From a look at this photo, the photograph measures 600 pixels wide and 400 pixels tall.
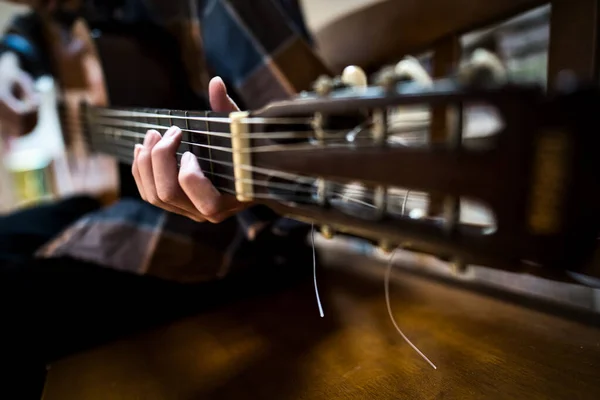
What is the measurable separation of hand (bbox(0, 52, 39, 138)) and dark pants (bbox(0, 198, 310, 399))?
53cm

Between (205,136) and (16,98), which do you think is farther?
(16,98)

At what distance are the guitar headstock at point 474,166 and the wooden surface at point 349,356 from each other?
16 cm

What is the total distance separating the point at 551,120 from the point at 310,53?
1.42 feet

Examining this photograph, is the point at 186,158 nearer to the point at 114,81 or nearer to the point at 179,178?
the point at 179,178

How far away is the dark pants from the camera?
47 cm

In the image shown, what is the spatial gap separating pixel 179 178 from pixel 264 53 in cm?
30

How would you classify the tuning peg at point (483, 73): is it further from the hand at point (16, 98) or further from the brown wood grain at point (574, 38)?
the hand at point (16, 98)

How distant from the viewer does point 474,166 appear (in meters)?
0.22

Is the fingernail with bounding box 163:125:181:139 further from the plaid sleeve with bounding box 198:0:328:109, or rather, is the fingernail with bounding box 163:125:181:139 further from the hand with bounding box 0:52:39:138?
the hand with bounding box 0:52:39:138

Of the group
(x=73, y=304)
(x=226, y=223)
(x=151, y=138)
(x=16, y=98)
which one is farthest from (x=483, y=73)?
(x=16, y=98)

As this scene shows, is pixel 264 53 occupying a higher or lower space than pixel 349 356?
higher

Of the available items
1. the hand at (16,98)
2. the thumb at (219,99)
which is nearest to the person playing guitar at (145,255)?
the thumb at (219,99)

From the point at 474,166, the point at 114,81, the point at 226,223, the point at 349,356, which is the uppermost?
the point at 114,81

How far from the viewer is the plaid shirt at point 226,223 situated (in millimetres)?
552
